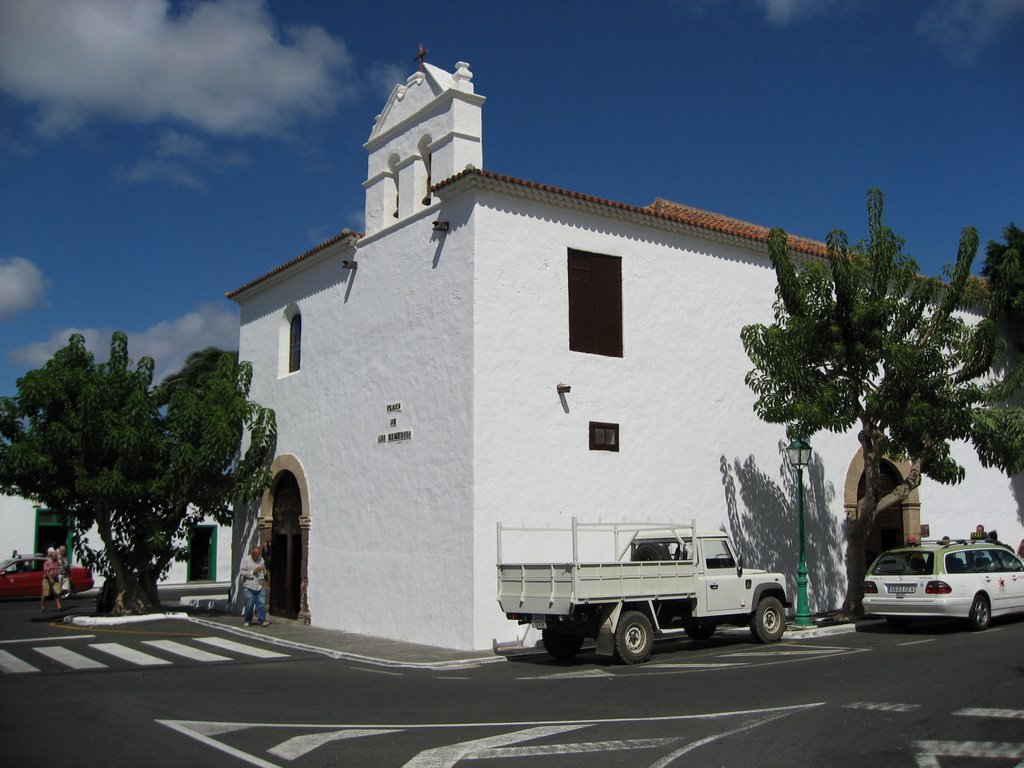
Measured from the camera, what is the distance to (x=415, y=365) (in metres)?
15.9

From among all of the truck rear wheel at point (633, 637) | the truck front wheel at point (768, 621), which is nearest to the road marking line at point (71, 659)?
the truck rear wheel at point (633, 637)

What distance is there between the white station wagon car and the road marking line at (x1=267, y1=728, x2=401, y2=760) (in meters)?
9.81

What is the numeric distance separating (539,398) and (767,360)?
411 cm

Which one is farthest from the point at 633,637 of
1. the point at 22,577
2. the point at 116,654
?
the point at 22,577

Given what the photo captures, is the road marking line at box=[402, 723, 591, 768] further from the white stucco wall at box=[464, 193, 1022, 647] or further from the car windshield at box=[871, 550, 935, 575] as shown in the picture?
the car windshield at box=[871, 550, 935, 575]

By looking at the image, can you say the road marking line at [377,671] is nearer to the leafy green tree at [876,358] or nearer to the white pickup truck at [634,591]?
the white pickup truck at [634,591]

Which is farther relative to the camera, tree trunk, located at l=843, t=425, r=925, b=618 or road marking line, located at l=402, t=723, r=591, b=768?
tree trunk, located at l=843, t=425, r=925, b=618

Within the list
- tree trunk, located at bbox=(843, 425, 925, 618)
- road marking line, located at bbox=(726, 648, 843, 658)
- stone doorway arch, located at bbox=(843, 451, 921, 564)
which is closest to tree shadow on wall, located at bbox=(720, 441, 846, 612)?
stone doorway arch, located at bbox=(843, 451, 921, 564)

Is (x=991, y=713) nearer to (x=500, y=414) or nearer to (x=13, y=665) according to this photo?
(x=500, y=414)

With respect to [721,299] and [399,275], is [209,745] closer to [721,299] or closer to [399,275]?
[399,275]

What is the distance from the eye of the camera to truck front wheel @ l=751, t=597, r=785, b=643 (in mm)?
14031

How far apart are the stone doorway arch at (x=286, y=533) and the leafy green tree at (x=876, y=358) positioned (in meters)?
9.16

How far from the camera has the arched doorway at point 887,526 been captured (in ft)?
66.6

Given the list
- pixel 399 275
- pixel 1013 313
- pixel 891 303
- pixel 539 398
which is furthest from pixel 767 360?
pixel 1013 313
